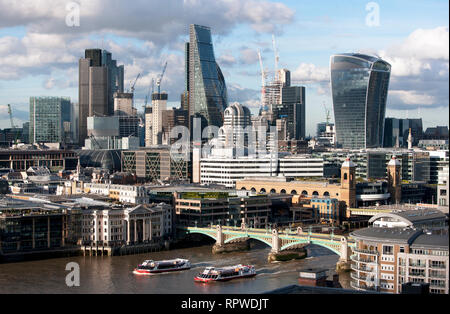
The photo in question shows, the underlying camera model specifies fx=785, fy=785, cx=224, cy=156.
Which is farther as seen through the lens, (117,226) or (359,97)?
(359,97)

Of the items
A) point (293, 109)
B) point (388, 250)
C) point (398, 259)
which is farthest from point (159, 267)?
point (293, 109)

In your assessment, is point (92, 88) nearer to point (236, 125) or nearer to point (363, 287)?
point (236, 125)

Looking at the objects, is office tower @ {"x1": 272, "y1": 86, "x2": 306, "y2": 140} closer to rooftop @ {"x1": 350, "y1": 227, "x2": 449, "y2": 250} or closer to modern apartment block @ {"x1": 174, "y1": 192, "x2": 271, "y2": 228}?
modern apartment block @ {"x1": 174, "y1": 192, "x2": 271, "y2": 228}

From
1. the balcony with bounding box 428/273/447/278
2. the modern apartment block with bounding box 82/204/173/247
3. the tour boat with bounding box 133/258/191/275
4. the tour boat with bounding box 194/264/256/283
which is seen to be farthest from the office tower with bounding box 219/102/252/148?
the balcony with bounding box 428/273/447/278

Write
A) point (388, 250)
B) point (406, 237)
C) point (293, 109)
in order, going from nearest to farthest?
1. point (406, 237)
2. point (388, 250)
3. point (293, 109)
